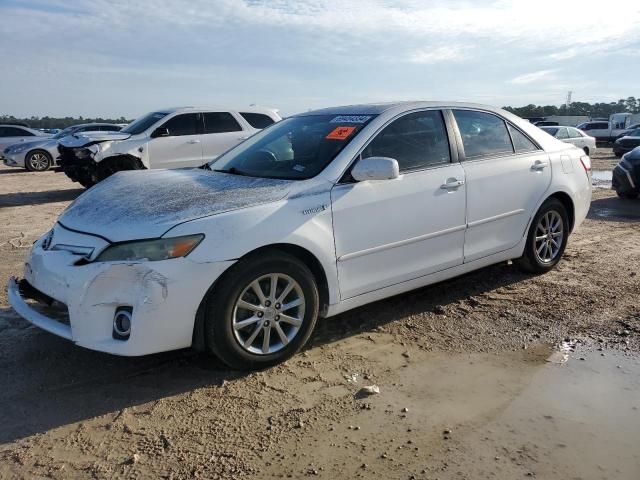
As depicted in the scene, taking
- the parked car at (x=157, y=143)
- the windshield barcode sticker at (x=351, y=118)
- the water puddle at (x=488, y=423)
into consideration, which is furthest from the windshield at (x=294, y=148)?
the parked car at (x=157, y=143)

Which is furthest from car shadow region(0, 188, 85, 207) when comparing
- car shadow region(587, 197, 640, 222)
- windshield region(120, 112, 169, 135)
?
car shadow region(587, 197, 640, 222)

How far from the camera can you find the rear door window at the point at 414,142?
13.9ft

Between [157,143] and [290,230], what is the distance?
8.42 meters

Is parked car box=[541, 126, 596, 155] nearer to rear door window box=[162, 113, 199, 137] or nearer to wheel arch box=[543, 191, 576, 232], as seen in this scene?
rear door window box=[162, 113, 199, 137]

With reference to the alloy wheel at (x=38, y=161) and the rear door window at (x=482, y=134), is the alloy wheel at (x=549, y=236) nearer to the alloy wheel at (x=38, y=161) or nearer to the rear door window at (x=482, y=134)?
the rear door window at (x=482, y=134)

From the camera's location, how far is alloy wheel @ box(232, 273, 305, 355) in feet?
11.5

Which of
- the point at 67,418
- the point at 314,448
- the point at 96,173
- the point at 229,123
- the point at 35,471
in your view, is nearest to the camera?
the point at 35,471

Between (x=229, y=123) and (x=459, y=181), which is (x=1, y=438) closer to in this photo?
(x=459, y=181)

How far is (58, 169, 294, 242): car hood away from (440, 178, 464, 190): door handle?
130cm

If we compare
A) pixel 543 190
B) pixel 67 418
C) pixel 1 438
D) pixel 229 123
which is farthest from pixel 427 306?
pixel 229 123

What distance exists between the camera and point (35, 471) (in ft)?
8.74

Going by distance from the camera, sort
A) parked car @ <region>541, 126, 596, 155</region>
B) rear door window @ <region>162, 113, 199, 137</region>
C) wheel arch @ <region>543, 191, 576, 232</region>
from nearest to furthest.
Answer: wheel arch @ <region>543, 191, 576, 232</region>, rear door window @ <region>162, 113, 199, 137</region>, parked car @ <region>541, 126, 596, 155</region>

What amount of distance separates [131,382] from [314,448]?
133cm

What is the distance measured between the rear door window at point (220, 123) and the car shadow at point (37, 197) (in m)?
3.08
